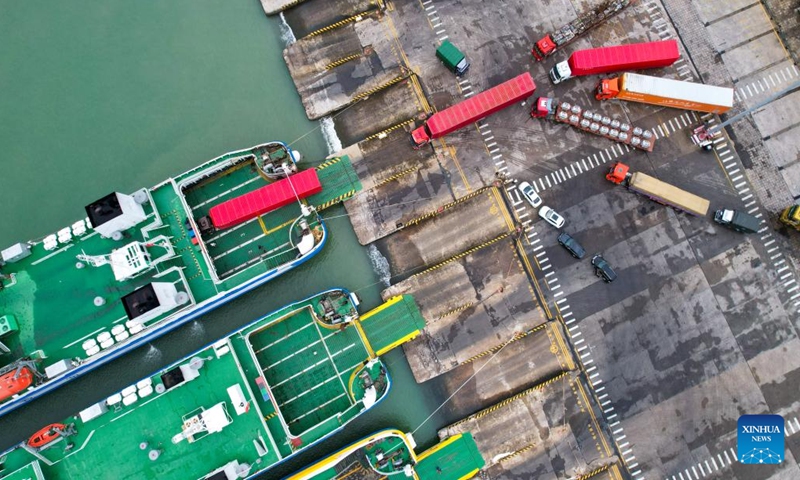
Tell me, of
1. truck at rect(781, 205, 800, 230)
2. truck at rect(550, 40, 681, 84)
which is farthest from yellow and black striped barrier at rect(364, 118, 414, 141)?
truck at rect(781, 205, 800, 230)

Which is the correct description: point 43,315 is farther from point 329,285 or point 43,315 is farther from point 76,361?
point 329,285

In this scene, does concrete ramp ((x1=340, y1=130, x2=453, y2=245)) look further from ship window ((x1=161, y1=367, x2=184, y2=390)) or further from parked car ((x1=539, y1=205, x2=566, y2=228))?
ship window ((x1=161, y1=367, x2=184, y2=390))

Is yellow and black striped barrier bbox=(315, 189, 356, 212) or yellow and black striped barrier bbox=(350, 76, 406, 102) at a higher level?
yellow and black striped barrier bbox=(350, 76, 406, 102)

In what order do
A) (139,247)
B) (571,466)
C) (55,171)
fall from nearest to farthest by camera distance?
1. (139,247)
2. (571,466)
3. (55,171)

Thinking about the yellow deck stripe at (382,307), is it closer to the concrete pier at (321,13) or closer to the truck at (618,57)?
the truck at (618,57)

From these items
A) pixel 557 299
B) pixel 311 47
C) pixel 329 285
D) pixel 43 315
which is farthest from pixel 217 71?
pixel 557 299

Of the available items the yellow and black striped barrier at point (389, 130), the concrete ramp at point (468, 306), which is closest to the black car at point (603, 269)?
the concrete ramp at point (468, 306)

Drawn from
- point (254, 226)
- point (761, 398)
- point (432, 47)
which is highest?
point (432, 47)
